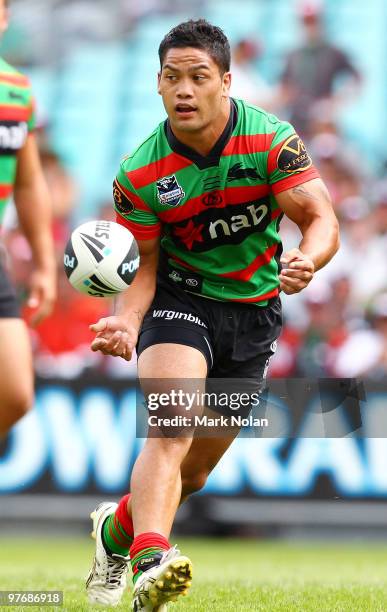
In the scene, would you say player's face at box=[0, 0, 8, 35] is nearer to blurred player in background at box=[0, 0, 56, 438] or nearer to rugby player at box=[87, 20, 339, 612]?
blurred player in background at box=[0, 0, 56, 438]

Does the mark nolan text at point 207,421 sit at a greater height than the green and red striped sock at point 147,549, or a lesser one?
greater

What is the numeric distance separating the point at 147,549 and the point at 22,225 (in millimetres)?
1732

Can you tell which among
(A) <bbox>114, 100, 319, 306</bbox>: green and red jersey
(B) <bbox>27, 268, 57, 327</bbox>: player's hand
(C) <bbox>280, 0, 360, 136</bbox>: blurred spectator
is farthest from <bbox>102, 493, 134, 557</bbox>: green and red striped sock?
(C) <bbox>280, 0, 360, 136</bbox>: blurred spectator

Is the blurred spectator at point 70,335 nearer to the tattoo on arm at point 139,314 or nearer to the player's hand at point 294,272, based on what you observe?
the tattoo on arm at point 139,314

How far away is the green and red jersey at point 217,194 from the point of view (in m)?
5.64

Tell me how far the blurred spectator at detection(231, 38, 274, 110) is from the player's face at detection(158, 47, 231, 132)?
9422 millimetres

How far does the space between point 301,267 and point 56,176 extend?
35.4ft

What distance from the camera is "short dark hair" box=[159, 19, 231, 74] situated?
5.48m

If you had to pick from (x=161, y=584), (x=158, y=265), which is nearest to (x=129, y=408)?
(x=158, y=265)

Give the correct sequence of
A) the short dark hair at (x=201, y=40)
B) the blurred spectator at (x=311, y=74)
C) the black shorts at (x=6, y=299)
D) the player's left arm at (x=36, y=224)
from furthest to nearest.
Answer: the blurred spectator at (x=311, y=74), the player's left arm at (x=36, y=224), the short dark hair at (x=201, y=40), the black shorts at (x=6, y=299)

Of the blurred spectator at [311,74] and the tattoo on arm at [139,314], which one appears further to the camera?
the blurred spectator at [311,74]

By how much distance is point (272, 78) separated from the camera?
1633 centimetres

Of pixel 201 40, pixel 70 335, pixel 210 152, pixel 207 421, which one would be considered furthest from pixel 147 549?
pixel 70 335

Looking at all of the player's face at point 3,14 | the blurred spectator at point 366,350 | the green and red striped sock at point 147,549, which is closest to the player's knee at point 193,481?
the green and red striped sock at point 147,549
